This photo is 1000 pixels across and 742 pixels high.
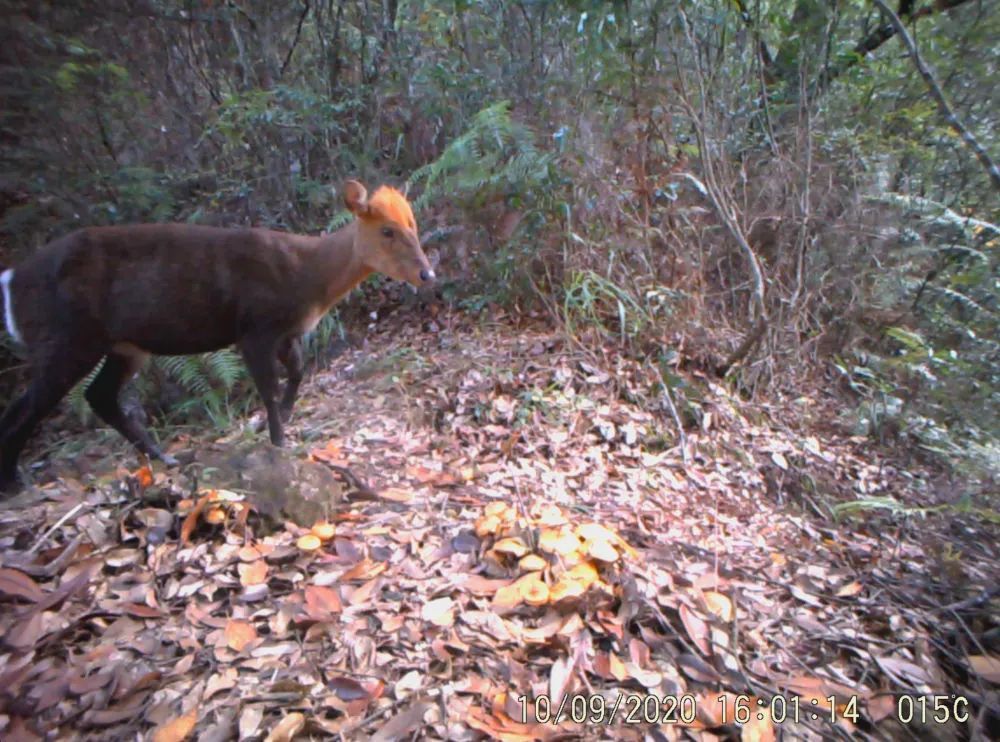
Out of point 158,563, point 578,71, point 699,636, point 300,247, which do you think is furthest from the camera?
point 578,71

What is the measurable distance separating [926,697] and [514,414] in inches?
111

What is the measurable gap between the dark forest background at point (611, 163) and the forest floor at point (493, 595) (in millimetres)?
1190

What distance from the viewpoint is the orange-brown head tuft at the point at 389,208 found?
412 centimetres

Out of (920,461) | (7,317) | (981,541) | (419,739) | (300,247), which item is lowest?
(920,461)

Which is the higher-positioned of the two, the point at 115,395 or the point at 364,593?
the point at 115,395

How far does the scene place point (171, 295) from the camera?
3.86 metres

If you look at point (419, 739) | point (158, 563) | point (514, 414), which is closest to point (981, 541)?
point (514, 414)

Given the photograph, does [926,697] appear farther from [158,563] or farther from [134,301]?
[134,301]

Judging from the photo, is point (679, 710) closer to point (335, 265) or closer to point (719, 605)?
point (719, 605)

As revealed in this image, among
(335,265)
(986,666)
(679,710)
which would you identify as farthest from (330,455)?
(986,666)

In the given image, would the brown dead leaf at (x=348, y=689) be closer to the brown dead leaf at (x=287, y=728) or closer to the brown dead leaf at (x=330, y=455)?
the brown dead leaf at (x=287, y=728)

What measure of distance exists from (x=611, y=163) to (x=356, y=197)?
8.97 feet

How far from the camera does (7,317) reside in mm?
3854

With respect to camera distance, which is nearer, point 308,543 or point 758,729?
point 758,729
